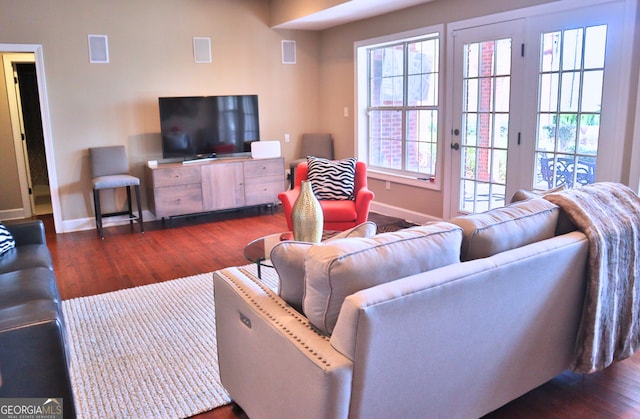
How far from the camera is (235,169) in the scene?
6.05 meters

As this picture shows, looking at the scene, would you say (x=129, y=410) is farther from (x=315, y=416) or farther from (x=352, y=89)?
(x=352, y=89)

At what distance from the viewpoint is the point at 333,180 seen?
15.0 ft

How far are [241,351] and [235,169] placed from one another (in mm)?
4241

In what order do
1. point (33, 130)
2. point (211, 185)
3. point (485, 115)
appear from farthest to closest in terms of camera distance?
1. point (33, 130)
2. point (211, 185)
3. point (485, 115)

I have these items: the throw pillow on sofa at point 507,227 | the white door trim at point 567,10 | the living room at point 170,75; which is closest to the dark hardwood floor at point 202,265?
the living room at point 170,75

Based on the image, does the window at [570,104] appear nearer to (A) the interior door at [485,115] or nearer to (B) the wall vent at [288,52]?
(A) the interior door at [485,115]

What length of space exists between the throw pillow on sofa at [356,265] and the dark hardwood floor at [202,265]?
0.53 metres

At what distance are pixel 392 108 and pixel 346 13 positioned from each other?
1195 millimetres

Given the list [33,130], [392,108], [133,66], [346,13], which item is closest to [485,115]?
[392,108]

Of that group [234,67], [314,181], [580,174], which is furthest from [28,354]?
[234,67]

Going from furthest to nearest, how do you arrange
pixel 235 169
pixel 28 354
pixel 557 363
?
pixel 235 169, pixel 557 363, pixel 28 354

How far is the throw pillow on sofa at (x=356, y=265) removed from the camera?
1.61 m

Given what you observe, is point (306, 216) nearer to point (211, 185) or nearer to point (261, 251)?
point (261, 251)
